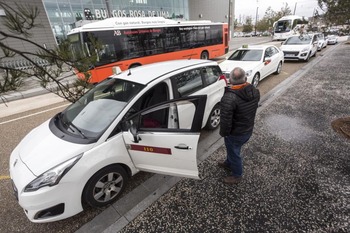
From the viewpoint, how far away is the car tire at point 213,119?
4199mm

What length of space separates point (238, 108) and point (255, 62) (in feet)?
18.6

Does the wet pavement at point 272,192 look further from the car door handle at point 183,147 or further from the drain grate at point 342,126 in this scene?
the car door handle at point 183,147

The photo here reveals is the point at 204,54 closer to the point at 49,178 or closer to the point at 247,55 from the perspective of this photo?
the point at 247,55

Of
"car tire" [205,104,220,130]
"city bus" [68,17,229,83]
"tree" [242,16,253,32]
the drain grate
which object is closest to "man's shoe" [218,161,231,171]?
"car tire" [205,104,220,130]

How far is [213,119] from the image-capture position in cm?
432

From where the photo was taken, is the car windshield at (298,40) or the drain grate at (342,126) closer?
the drain grate at (342,126)

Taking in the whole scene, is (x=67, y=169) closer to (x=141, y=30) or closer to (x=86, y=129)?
(x=86, y=129)

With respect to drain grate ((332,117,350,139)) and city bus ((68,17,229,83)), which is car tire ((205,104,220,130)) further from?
city bus ((68,17,229,83))

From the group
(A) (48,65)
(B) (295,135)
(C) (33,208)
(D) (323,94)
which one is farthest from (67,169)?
(D) (323,94)

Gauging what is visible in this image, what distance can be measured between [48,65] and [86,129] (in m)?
0.92

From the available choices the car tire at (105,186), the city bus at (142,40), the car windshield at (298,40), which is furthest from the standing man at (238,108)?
the car windshield at (298,40)

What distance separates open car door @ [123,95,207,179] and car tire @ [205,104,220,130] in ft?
5.42

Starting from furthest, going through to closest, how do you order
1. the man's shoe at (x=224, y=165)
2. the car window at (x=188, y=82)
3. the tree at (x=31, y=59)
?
the car window at (x=188, y=82) < the man's shoe at (x=224, y=165) < the tree at (x=31, y=59)

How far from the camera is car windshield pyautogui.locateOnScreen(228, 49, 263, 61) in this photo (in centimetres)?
758
